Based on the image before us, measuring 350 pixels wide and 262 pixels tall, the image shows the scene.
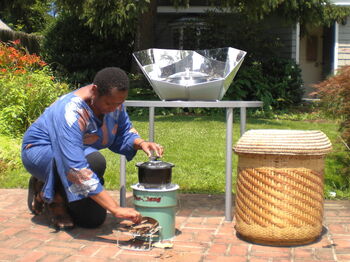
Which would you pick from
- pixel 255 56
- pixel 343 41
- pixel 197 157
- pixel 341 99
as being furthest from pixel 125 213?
pixel 343 41

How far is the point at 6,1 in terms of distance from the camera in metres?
20.9

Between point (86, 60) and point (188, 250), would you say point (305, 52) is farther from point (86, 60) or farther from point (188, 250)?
point (188, 250)

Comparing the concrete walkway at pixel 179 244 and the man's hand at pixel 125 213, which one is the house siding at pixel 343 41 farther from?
the man's hand at pixel 125 213

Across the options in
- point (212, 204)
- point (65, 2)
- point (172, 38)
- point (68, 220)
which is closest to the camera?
point (68, 220)

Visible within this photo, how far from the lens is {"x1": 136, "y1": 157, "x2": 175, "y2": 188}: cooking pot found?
11.2ft

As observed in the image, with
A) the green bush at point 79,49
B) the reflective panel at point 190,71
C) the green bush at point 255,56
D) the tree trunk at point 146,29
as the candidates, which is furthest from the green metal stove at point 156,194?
the green bush at point 79,49

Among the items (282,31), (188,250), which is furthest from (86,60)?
(188,250)

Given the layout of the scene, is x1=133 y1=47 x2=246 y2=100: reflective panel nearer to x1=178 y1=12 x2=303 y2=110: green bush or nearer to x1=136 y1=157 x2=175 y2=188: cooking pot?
x1=136 y1=157 x2=175 y2=188: cooking pot

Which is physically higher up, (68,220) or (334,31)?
(334,31)

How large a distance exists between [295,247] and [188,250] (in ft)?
2.44

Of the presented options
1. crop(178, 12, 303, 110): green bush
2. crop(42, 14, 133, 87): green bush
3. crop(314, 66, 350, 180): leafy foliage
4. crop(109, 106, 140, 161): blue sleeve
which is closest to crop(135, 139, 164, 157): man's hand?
crop(109, 106, 140, 161): blue sleeve

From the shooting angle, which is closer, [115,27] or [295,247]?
[295,247]

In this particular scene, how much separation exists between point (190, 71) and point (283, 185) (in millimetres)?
1313

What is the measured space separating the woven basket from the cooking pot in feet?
1.72
